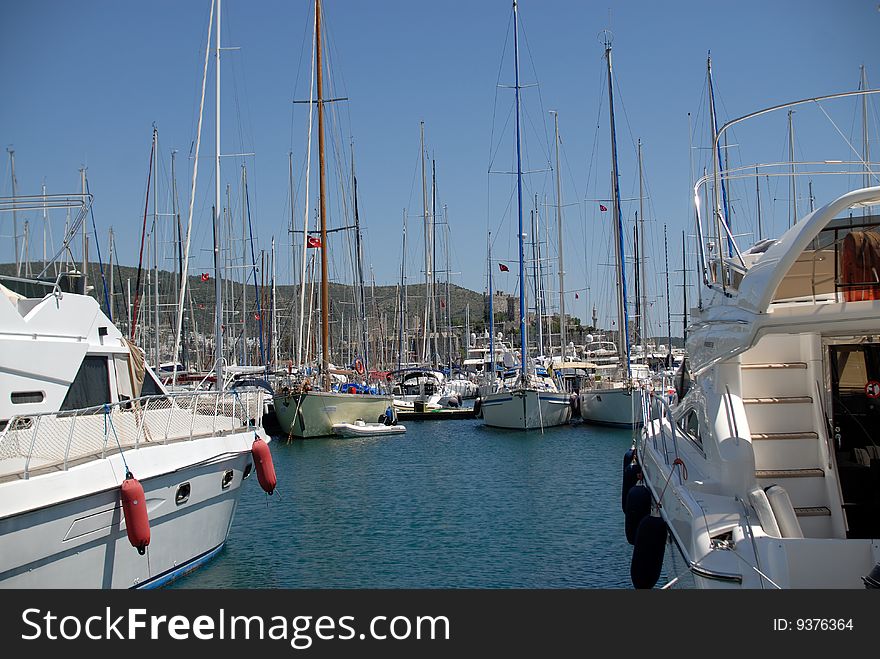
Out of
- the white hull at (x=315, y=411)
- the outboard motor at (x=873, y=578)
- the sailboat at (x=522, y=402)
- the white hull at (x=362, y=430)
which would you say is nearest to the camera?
the outboard motor at (x=873, y=578)

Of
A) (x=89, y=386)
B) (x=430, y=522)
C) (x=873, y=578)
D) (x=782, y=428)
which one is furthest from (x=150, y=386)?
(x=873, y=578)

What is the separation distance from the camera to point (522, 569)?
542 inches

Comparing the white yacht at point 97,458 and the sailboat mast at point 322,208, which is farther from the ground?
the sailboat mast at point 322,208

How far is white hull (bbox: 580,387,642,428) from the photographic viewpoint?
122ft

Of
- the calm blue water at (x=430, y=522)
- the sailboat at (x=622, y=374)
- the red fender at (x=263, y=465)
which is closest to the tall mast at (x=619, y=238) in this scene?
the sailboat at (x=622, y=374)

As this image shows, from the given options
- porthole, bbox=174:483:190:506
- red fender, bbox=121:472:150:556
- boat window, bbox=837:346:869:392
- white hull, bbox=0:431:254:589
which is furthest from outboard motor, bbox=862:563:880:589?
porthole, bbox=174:483:190:506

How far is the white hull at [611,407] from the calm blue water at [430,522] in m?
7.12

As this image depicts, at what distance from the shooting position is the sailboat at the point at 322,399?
109ft

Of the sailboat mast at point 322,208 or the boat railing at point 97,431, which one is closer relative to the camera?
the boat railing at point 97,431

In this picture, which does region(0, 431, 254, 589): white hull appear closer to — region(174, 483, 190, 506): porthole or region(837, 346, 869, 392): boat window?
region(174, 483, 190, 506): porthole

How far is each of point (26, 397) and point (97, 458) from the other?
59.2 inches

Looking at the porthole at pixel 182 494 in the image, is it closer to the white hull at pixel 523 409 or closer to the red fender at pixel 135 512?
the red fender at pixel 135 512
